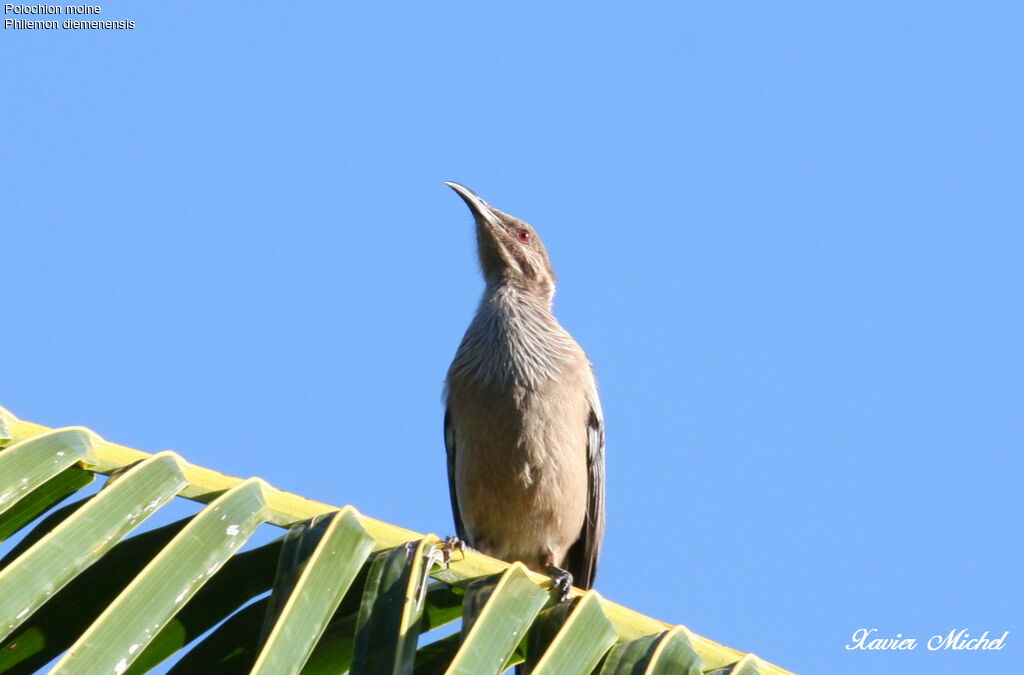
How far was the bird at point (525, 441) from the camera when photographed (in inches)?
281

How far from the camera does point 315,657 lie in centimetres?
343

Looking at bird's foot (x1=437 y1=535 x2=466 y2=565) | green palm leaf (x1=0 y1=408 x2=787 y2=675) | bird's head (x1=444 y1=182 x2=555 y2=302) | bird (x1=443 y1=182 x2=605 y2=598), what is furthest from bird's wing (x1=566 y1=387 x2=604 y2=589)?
green palm leaf (x1=0 y1=408 x2=787 y2=675)

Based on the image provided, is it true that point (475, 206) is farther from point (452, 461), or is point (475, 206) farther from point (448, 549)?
point (448, 549)

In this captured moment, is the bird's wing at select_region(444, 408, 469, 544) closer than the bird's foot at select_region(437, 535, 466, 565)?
No

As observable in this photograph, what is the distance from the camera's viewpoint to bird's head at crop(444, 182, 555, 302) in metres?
8.74

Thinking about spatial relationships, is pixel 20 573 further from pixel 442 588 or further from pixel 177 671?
pixel 442 588

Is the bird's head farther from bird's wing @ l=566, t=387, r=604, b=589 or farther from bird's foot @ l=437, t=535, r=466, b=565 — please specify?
bird's foot @ l=437, t=535, r=466, b=565

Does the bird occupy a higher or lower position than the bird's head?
lower

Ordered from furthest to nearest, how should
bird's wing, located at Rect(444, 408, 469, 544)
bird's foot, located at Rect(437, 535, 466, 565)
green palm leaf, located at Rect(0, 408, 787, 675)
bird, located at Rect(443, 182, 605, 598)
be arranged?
bird's wing, located at Rect(444, 408, 469, 544), bird, located at Rect(443, 182, 605, 598), bird's foot, located at Rect(437, 535, 466, 565), green palm leaf, located at Rect(0, 408, 787, 675)

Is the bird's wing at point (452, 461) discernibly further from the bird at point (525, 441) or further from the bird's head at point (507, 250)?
the bird's head at point (507, 250)

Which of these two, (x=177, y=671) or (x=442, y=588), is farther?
(x=442, y=588)

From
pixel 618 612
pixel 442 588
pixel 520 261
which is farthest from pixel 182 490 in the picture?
pixel 520 261

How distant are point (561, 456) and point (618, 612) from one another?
3.60 metres

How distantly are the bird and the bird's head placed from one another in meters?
0.35
